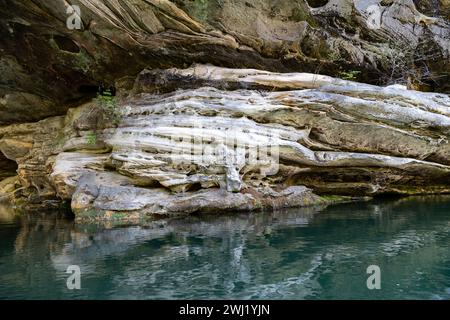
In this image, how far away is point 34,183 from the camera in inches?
799

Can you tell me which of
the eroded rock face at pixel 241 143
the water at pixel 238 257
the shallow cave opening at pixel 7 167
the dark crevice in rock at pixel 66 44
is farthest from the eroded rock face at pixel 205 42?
the water at pixel 238 257

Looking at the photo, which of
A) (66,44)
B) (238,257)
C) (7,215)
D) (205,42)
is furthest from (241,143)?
(7,215)

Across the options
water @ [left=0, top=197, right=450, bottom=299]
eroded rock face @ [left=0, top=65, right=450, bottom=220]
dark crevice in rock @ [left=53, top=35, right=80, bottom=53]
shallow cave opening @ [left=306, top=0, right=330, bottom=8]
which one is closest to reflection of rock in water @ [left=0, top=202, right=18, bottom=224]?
eroded rock face @ [left=0, top=65, right=450, bottom=220]

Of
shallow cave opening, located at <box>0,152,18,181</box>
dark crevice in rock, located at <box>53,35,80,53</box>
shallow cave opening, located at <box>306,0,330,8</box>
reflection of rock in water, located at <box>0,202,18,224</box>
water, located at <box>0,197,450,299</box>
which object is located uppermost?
shallow cave opening, located at <box>306,0,330,8</box>

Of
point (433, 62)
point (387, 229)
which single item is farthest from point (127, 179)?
→ point (433, 62)

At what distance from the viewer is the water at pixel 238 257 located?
6.27 m

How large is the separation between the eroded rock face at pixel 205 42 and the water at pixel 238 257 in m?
7.36

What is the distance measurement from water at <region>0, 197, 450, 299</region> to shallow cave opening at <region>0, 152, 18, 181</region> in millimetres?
13432

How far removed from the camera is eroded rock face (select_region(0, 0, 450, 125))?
46.5ft

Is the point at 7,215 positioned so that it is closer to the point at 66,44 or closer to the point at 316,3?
the point at 66,44

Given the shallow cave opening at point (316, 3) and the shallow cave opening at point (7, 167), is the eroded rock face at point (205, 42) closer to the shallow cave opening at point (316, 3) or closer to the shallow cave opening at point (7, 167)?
the shallow cave opening at point (316, 3)

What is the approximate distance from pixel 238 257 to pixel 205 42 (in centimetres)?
1015

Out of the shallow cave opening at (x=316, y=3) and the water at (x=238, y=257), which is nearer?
the water at (x=238, y=257)

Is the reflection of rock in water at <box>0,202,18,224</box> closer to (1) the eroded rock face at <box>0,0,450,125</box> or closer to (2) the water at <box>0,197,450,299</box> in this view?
(2) the water at <box>0,197,450,299</box>
